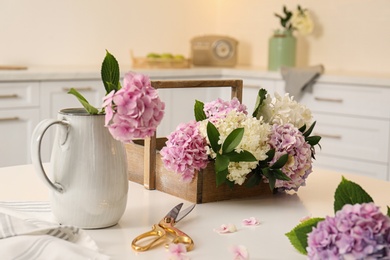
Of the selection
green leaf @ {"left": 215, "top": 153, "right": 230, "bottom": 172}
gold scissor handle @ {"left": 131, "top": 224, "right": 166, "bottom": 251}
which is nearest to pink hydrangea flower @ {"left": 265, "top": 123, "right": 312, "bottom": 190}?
green leaf @ {"left": 215, "top": 153, "right": 230, "bottom": 172}

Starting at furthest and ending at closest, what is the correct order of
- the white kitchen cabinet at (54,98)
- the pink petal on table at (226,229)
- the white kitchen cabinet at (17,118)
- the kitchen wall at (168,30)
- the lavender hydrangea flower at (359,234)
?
the kitchen wall at (168,30) < the white kitchen cabinet at (54,98) < the white kitchen cabinet at (17,118) < the pink petal on table at (226,229) < the lavender hydrangea flower at (359,234)

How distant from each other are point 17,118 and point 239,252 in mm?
2520

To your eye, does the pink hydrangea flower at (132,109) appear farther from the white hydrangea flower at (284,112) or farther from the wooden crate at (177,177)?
the white hydrangea flower at (284,112)

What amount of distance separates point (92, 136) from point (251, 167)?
14.0 inches

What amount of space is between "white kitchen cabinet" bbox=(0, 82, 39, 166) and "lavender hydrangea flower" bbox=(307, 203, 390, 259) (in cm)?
270

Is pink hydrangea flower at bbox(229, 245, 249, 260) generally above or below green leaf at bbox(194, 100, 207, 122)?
below

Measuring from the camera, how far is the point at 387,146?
11.1 ft

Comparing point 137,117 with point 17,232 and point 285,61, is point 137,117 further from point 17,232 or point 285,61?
point 285,61

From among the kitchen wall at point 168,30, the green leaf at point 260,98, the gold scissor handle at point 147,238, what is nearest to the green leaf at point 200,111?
the green leaf at point 260,98

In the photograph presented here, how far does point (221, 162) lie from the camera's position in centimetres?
126

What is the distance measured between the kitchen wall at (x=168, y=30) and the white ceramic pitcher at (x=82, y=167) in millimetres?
2879

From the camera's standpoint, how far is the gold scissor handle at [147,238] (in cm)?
103

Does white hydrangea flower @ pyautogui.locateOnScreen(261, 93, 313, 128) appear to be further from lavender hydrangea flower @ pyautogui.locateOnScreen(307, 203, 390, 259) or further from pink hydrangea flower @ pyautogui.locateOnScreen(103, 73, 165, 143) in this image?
lavender hydrangea flower @ pyautogui.locateOnScreen(307, 203, 390, 259)

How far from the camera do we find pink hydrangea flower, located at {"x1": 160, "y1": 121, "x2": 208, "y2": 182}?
4.18 ft
